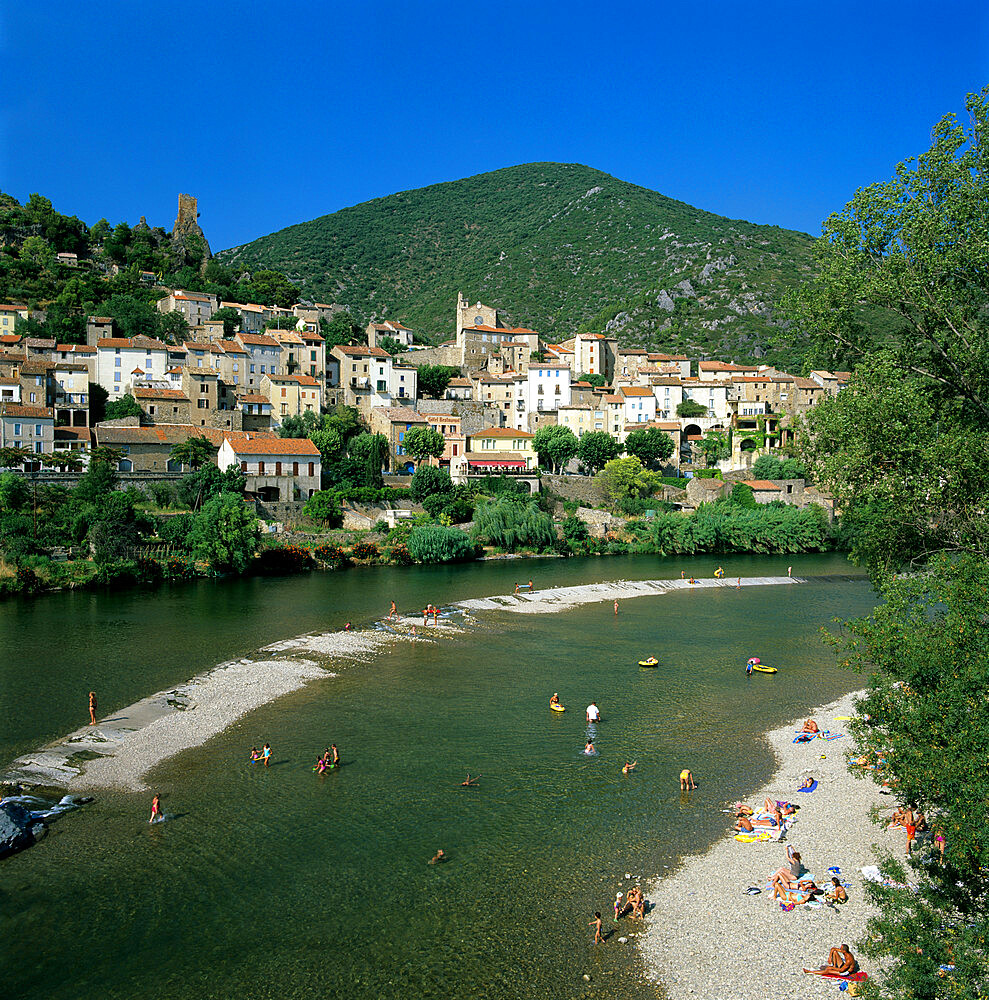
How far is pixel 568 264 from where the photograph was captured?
156 metres

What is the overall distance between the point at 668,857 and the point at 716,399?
7704cm

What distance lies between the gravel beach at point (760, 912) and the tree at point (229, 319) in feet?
264

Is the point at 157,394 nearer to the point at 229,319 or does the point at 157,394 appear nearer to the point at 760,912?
the point at 229,319

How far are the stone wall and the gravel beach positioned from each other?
52.1m

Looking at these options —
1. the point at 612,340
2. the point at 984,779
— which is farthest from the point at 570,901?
the point at 612,340

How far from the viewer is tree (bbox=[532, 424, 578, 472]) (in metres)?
74.9

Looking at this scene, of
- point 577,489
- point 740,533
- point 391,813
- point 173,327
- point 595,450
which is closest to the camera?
point 391,813

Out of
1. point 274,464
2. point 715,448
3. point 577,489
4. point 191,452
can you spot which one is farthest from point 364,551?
point 715,448

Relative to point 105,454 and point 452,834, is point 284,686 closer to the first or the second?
point 452,834

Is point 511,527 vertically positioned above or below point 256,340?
below

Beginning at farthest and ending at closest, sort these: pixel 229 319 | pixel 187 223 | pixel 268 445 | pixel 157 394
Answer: pixel 187 223
pixel 229 319
pixel 157 394
pixel 268 445

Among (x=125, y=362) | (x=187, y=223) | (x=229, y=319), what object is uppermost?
(x=187, y=223)

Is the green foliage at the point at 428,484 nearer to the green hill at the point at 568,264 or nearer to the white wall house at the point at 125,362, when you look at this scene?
the white wall house at the point at 125,362

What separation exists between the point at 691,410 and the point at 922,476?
74693 mm
